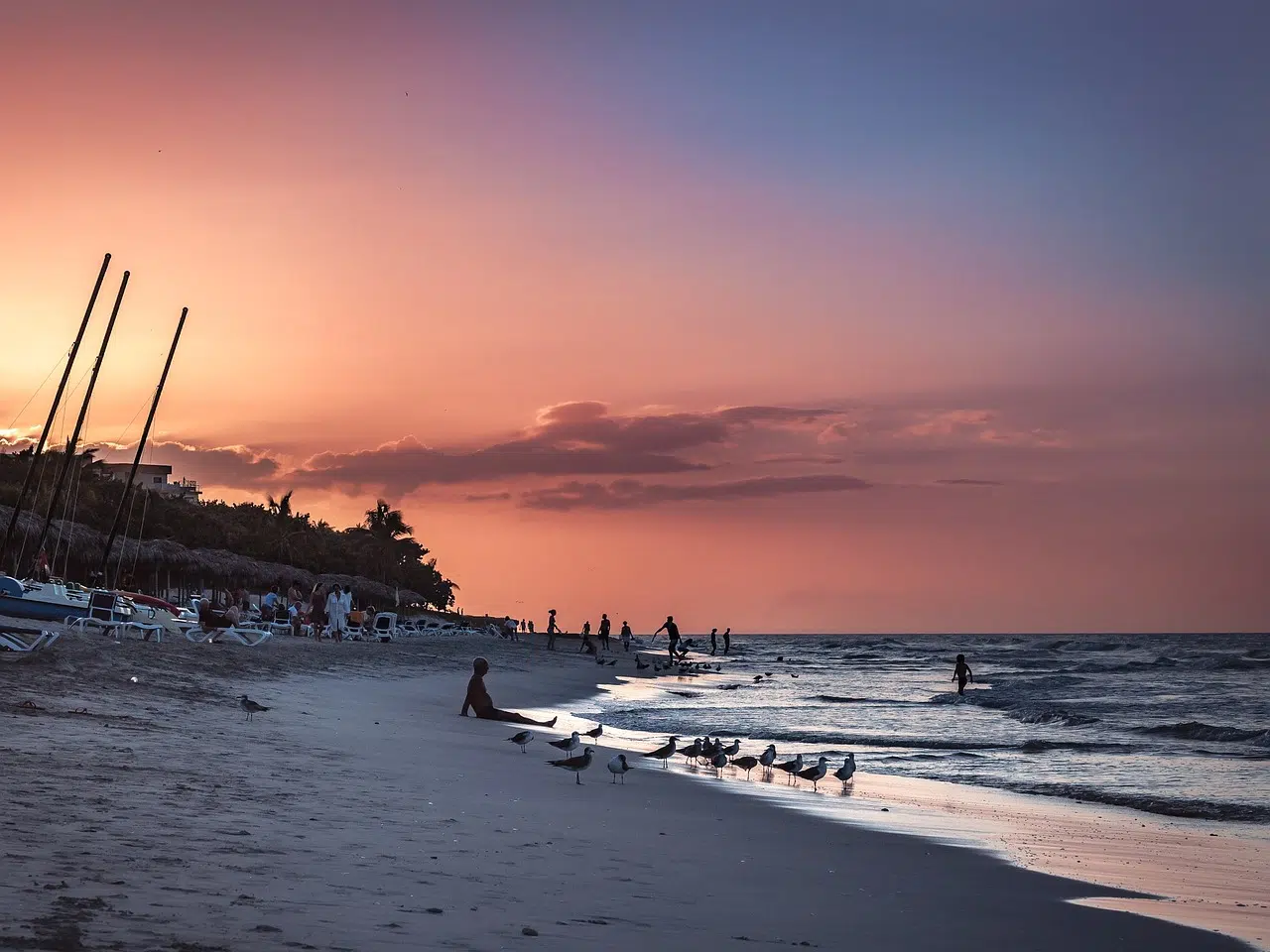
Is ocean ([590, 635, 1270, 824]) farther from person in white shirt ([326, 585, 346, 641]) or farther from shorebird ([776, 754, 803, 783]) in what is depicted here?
person in white shirt ([326, 585, 346, 641])

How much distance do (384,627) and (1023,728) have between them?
3287 cm

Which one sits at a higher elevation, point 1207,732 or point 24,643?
point 1207,732

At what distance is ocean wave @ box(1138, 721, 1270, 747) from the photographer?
2670 centimetres

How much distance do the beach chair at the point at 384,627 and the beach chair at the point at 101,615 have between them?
76.3 feet

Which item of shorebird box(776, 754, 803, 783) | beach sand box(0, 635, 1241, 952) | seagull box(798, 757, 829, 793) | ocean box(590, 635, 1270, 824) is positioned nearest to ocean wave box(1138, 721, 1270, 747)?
ocean box(590, 635, 1270, 824)

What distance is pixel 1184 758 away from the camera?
886 inches

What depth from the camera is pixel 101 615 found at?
95.1ft

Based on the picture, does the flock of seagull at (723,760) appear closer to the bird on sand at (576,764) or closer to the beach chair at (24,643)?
the bird on sand at (576,764)

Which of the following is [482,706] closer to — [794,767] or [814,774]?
[794,767]

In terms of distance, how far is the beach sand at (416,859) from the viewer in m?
5.83

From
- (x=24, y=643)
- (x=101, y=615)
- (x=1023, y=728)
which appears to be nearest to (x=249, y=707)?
(x=24, y=643)

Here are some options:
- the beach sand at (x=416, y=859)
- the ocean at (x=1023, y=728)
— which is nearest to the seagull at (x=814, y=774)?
the beach sand at (x=416, y=859)

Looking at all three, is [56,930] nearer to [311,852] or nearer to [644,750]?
[311,852]

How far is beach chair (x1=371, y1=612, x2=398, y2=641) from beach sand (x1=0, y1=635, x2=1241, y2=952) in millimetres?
37771
